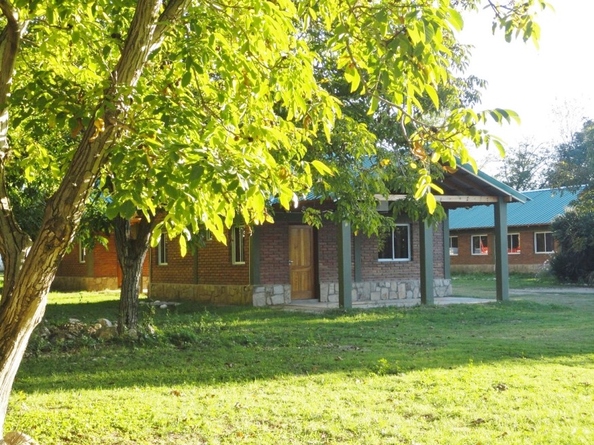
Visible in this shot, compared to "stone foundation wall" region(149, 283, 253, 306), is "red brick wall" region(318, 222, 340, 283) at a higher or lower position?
higher

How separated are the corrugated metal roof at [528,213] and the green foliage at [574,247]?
5282mm

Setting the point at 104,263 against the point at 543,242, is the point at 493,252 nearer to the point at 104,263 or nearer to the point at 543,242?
the point at 543,242

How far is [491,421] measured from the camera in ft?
22.0

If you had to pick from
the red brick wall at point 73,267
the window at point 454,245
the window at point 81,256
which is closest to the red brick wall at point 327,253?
the red brick wall at point 73,267

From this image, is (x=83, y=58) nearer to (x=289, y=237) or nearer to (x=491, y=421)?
(x=491, y=421)

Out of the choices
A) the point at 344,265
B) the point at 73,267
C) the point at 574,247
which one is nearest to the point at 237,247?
the point at 344,265

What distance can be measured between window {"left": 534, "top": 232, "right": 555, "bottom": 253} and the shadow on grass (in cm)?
2330

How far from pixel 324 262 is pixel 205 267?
12.8 ft

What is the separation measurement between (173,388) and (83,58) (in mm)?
3861

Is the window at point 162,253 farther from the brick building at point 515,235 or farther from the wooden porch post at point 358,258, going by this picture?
the brick building at point 515,235

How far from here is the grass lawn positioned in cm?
645

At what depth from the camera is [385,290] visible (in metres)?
22.4

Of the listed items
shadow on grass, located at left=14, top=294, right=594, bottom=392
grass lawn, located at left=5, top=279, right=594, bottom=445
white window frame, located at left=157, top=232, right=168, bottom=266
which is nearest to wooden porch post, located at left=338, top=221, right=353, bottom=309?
Result: shadow on grass, located at left=14, top=294, right=594, bottom=392

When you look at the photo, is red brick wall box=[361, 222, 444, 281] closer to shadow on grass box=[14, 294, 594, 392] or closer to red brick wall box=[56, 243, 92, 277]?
shadow on grass box=[14, 294, 594, 392]
